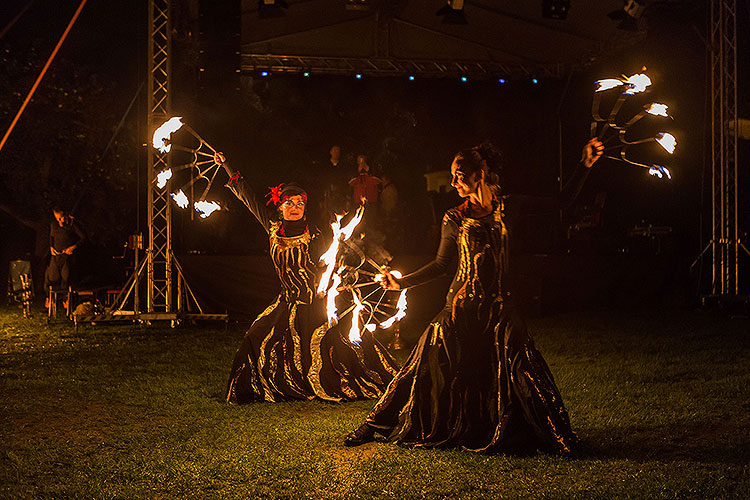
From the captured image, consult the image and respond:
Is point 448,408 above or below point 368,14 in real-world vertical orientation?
below

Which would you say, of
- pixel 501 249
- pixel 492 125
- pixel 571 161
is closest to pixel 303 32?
pixel 492 125

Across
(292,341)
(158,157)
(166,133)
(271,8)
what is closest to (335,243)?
(292,341)

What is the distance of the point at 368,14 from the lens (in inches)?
650

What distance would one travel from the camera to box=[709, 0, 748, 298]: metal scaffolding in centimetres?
1222

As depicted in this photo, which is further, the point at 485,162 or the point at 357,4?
the point at 357,4

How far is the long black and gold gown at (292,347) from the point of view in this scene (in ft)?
20.6

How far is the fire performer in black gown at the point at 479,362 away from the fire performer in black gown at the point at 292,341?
1.58 metres

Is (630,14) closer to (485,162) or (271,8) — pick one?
(271,8)

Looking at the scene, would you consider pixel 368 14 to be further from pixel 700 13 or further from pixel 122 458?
pixel 122 458

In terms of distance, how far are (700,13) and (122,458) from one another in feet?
41.4

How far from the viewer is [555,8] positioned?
13.2 m

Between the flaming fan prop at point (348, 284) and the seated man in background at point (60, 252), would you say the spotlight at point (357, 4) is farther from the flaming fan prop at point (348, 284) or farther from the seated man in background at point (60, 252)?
the flaming fan prop at point (348, 284)

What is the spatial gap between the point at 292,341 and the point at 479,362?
2141 millimetres

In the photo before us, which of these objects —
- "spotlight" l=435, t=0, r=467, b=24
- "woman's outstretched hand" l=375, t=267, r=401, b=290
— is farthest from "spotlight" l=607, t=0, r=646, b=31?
"woman's outstretched hand" l=375, t=267, r=401, b=290
